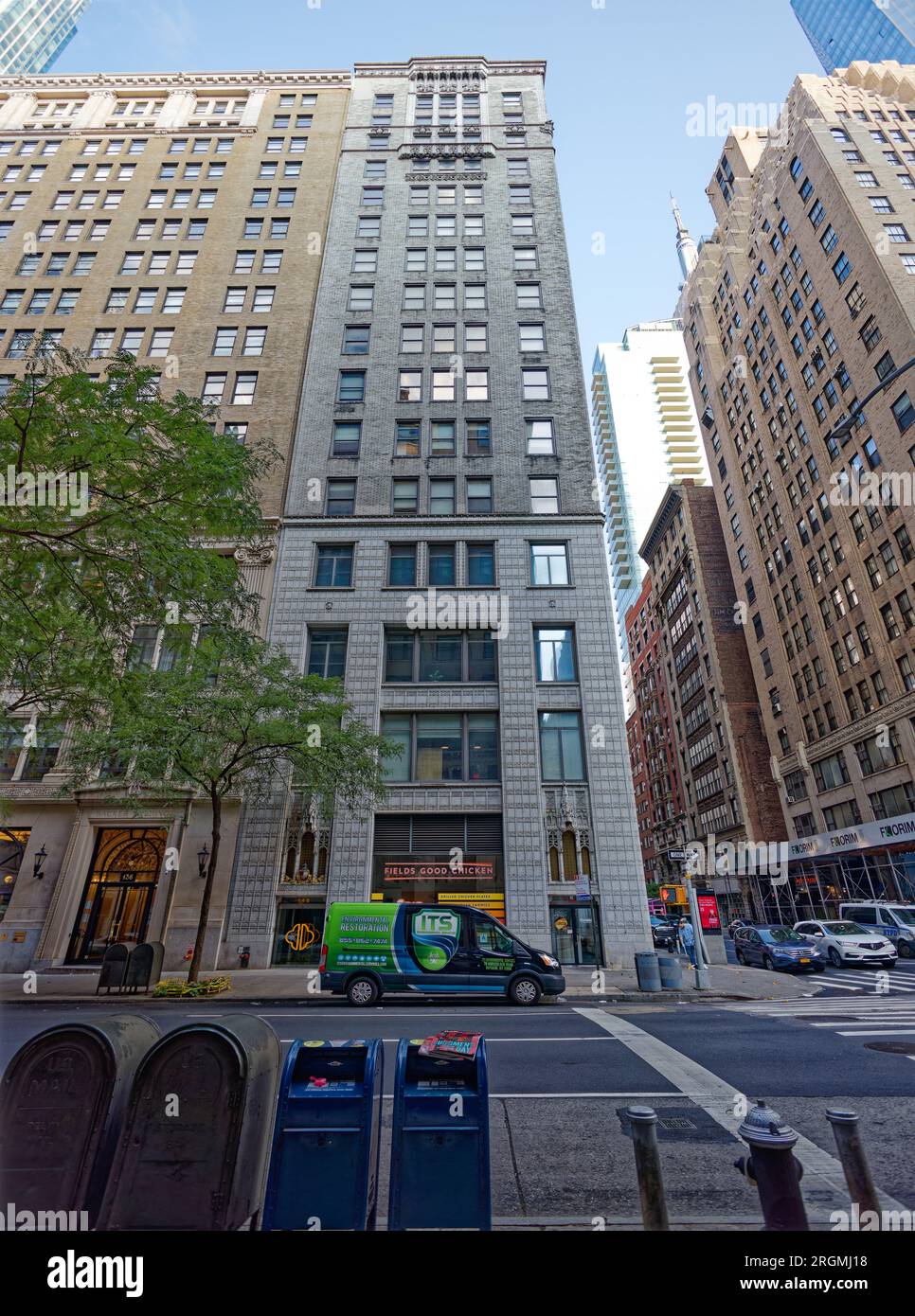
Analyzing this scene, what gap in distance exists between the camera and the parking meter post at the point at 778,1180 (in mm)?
3477

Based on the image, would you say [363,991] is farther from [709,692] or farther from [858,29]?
[858,29]

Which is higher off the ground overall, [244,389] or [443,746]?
[244,389]

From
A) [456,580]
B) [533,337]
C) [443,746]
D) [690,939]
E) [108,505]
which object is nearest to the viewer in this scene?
[108,505]

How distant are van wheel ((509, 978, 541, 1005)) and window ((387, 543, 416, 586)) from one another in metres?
16.8

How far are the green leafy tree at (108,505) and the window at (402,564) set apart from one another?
701 inches

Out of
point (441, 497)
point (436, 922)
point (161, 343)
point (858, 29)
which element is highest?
point (858, 29)

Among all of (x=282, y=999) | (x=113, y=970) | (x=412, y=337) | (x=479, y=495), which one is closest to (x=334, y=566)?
(x=479, y=495)

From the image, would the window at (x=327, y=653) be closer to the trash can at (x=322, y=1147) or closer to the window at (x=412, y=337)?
the window at (x=412, y=337)

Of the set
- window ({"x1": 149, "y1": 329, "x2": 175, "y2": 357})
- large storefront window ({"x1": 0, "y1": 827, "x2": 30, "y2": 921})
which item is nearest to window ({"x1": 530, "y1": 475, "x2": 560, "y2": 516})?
window ({"x1": 149, "y1": 329, "x2": 175, "y2": 357})

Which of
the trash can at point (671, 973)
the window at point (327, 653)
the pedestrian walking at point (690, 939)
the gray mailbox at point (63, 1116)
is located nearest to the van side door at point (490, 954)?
the trash can at point (671, 973)

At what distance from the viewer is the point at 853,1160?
3.86m

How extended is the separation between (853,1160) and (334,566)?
2607cm
